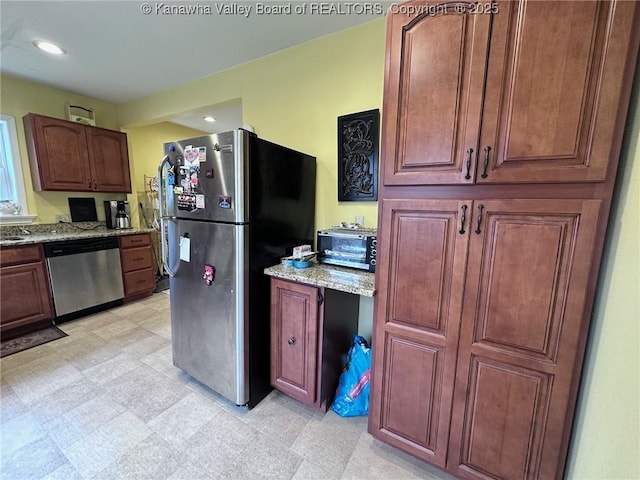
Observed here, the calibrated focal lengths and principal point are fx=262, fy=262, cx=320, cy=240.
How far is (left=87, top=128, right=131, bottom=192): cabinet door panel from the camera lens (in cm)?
327

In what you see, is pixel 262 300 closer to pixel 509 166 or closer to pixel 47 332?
pixel 509 166

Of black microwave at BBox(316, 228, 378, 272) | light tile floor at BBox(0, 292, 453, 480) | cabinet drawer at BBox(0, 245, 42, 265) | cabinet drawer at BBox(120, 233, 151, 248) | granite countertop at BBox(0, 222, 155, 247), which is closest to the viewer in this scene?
light tile floor at BBox(0, 292, 453, 480)

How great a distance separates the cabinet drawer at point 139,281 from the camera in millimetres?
3338

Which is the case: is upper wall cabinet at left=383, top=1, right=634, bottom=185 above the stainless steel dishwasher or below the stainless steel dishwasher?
above

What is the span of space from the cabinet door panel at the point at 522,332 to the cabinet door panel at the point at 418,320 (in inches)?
2.3

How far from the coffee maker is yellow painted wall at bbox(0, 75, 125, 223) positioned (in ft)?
0.70

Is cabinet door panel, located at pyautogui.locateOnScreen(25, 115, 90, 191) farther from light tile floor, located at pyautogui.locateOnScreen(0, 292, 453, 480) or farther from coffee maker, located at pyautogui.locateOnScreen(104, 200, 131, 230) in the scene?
light tile floor, located at pyautogui.locateOnScreen(0, 292, 453, 480)

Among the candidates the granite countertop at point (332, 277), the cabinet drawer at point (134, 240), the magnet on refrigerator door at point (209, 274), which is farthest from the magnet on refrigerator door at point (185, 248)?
the cabinet drawer at point (134, 240)

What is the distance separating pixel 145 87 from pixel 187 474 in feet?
12.0

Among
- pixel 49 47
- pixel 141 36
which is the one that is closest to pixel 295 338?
pixel 141 36

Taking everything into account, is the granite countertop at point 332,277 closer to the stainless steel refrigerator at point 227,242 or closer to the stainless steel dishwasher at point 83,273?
the stainless steel refrigerator at point 227,242

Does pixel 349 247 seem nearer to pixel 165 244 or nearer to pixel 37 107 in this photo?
pixel 165 244

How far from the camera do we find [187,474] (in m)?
1.32

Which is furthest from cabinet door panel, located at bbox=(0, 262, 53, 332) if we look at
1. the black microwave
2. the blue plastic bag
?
the blue plastic bag
